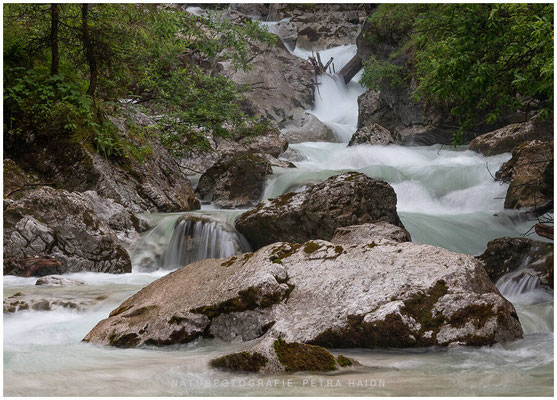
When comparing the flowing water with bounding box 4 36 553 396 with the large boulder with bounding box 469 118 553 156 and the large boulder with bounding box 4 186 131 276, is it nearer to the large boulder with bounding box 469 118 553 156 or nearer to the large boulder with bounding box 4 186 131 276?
the large boulder with bounding box 4 186 131 276

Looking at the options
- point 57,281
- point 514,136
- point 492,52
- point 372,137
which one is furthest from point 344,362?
point 372,137

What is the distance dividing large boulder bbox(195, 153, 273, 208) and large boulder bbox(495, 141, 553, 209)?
627 centimetres

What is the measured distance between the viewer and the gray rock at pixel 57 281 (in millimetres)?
6453

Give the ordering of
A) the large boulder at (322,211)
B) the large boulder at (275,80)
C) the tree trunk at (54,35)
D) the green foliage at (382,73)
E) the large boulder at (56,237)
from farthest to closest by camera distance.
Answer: the large boulder at (275,80) → the green foliage at (382,73) → the tree trunk at (54,35) → the large boulder at (322,211) → the large boulder at (56,237)

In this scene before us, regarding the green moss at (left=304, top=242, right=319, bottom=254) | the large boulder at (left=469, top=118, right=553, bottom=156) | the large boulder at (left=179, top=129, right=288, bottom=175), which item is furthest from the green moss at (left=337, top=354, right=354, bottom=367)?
the large boulder at (left=179, top=129, right=288, bottom=175)

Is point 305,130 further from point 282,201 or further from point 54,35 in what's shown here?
point 54,35

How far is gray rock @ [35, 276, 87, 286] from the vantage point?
21.2ft

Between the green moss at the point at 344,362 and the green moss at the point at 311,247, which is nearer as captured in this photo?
the green moss at the point at 344,362

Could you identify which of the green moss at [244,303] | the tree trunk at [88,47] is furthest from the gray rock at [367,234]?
the tree trunk at [88,47]

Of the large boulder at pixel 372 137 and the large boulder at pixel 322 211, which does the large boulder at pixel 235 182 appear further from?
the large boulder at pixel 372 137

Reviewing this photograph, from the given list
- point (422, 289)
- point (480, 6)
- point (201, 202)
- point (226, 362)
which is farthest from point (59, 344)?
point (201, 202)

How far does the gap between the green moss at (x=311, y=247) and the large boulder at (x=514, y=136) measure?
463 inches

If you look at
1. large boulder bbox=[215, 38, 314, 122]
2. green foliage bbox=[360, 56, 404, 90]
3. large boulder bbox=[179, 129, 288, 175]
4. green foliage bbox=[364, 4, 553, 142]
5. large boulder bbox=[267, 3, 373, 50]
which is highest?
large boulder bbox=[267, 3, 373, 50]

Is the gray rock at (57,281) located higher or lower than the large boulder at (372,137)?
lower
